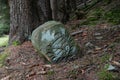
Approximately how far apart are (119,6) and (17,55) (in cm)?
379

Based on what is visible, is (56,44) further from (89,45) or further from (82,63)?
(89,45)

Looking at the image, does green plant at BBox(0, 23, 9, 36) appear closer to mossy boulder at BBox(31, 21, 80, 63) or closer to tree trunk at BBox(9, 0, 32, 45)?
tree trunk at BBox(9, 0, 32, 45)

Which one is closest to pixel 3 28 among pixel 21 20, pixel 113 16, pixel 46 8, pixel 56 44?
pixel 46 8

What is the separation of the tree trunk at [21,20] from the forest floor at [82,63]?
650 millimetres

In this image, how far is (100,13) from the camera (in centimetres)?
863

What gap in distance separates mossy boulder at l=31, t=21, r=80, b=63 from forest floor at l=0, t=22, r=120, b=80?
0.15 meters

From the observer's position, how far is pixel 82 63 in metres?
4.67

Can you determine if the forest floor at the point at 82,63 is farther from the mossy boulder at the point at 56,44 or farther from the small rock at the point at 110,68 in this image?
the mossy boulder at the point at 56,44

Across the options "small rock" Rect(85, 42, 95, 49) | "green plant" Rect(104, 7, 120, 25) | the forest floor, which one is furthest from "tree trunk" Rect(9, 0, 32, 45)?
"green plant" Rect(104, 7, 120, 25)

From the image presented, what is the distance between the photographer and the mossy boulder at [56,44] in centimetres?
493

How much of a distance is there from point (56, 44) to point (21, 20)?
94.7 inches

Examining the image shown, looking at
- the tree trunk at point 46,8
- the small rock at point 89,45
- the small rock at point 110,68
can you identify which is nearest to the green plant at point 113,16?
the small rock at point 89,45

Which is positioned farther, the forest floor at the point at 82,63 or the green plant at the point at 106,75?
the forest floor at the point at 82,63

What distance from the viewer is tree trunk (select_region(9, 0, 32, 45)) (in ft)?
23.2
